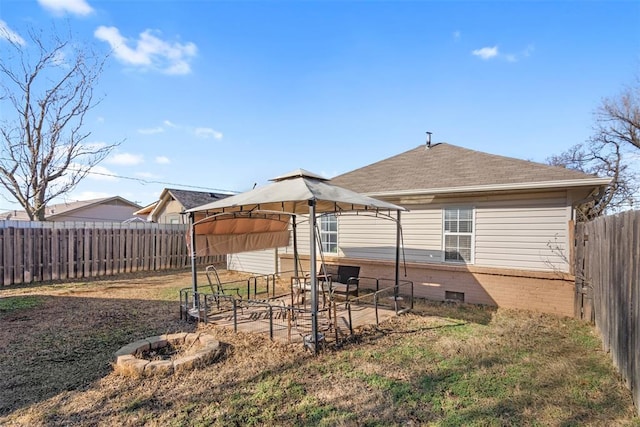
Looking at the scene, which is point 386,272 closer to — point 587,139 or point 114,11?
point 114,11

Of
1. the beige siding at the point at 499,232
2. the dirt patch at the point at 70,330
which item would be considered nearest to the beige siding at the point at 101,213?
the dirt patch at the point at 70,330

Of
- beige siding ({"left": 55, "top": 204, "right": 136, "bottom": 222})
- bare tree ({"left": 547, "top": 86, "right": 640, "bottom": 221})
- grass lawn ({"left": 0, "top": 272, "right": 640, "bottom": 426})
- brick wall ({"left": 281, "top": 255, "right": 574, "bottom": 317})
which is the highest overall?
bare tree ({"left": 547, "top": 86, "right": 640, "bottom": 221})

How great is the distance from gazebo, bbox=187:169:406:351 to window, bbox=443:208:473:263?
1437 mm

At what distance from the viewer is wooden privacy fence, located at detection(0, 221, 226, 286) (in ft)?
35.6

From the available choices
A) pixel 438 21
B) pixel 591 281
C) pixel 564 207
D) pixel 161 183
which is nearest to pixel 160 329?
pixel 591 281

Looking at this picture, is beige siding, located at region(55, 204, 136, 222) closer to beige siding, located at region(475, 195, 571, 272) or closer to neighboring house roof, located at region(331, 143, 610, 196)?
neighboring house roof, located at region(331, 143, 610, 196)

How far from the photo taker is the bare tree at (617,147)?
65.1 ft

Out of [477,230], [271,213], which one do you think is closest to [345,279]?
[271,213]

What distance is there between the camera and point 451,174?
9016mm

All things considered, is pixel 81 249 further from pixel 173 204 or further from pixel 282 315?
pixel 173 204

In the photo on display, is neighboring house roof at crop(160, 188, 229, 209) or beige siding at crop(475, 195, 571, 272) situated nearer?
beige siding at crop(475, 195, 571, 272)

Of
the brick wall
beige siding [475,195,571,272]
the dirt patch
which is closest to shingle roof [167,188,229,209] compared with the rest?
the dirt patch

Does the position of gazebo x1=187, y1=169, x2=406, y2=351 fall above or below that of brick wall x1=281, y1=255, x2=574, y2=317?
above

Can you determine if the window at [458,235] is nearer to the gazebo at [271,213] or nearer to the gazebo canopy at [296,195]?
the gazebo at [271,213]
